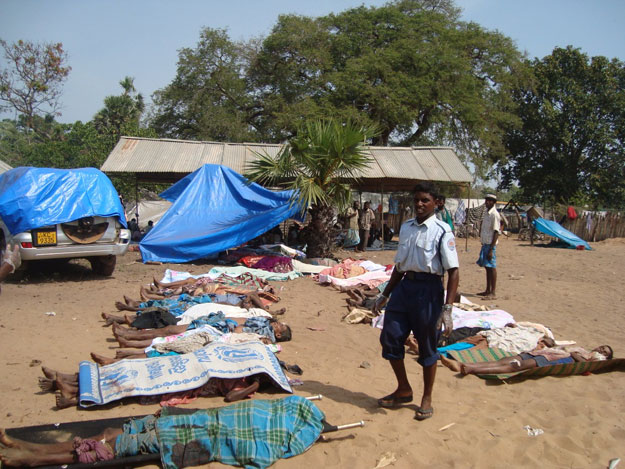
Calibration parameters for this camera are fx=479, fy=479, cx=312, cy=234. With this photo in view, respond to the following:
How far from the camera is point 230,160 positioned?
49.5 ft

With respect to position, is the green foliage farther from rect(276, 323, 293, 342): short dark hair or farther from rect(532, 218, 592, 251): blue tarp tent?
rect(276, 323, 293, 342): short dark hair

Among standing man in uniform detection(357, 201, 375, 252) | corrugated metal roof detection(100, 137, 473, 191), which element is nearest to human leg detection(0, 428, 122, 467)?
corrugated metal roof detection(100, 137, 473, 191)

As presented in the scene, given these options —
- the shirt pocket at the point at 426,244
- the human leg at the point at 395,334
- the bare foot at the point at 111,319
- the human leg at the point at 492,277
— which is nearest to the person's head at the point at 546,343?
the human leg at the point at 395,334

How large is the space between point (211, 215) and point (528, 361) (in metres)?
8.57

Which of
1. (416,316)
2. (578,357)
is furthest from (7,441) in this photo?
(578,357)

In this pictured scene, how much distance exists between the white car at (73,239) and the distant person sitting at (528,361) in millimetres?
6261

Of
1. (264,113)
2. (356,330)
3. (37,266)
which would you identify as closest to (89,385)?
(356,330)

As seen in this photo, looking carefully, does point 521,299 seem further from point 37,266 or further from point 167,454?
point 37,266

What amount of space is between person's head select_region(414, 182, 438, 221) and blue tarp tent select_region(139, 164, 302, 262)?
798 cm

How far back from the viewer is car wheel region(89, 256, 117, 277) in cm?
896

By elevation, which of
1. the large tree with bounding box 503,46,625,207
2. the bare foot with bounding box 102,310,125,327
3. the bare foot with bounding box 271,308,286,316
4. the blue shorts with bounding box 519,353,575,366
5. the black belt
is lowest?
the bare foot with bounding box 271,308,286,316

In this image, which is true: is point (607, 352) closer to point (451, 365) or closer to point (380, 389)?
point (451, 365)

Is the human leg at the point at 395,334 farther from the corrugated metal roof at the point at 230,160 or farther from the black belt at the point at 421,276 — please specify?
the corrugated metal roof at the point at 230,160

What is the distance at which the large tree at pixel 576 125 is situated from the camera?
88.5ft
